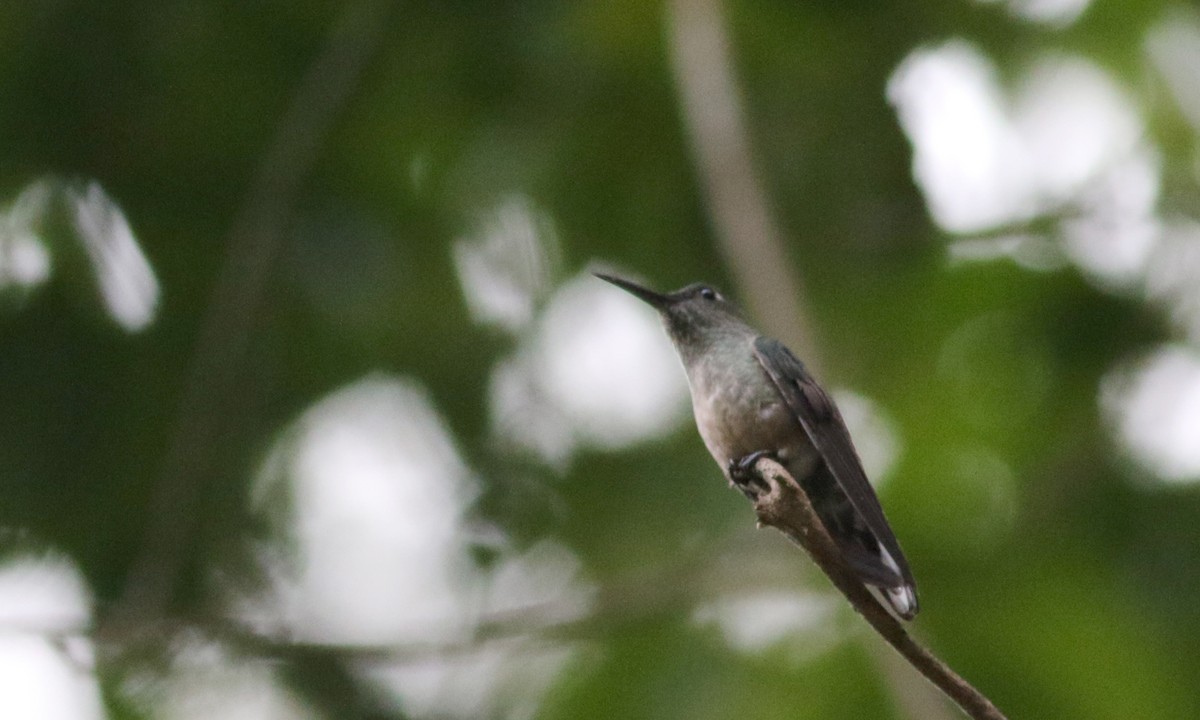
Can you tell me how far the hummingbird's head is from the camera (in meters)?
3.57

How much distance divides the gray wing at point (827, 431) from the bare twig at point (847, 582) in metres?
0.25

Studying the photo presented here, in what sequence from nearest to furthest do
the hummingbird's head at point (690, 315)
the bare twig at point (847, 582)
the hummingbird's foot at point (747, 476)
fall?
the bare twig at point (847, 582)
the hummingbird's foot at point (747, 476)
the hummingbird's head at point (690, 315)

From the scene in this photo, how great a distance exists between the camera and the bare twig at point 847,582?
1645 millimetres

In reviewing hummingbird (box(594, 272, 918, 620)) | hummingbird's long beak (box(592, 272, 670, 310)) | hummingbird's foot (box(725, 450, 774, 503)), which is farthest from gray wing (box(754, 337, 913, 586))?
hummingbird's long beak (box(592, 272, 670, 310))

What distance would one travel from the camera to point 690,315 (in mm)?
3701

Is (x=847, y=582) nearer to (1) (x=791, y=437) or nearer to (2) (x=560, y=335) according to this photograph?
(1) (x=791, y=437)

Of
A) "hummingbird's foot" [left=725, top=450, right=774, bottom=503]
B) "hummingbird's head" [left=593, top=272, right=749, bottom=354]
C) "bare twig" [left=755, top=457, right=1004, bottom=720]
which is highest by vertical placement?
"hummingbird's head" [left=593, top=272, right=749, bottom=354]

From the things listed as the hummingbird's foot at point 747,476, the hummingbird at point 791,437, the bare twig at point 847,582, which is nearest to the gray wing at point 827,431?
the hummingbird at point 791,437

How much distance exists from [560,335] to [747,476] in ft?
11.6

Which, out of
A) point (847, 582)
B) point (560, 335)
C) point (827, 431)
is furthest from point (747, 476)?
point (560, 335)

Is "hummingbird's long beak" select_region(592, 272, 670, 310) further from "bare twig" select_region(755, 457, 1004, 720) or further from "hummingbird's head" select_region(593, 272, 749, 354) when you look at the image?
"bare twig" select_region(755, 457, 1004, 720)

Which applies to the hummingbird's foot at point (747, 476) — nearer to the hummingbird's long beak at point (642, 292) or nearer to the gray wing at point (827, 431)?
the gray wing at point (827, 431)

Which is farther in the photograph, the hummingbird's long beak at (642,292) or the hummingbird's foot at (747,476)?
the hummingbird's long beak at (642,292)

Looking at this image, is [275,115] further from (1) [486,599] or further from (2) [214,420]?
(1) [486,599]
